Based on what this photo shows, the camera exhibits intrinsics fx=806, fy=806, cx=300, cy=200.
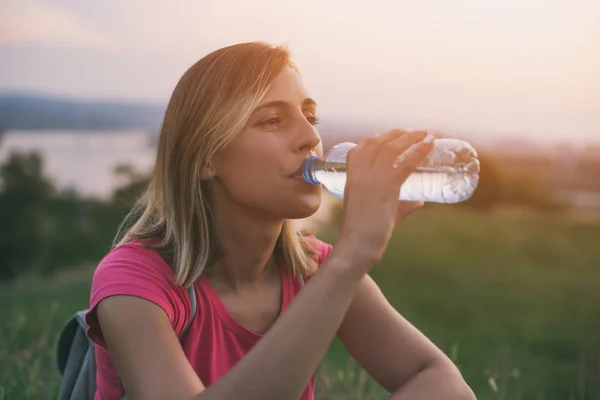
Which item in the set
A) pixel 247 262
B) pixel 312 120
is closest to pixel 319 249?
pixel 247 262

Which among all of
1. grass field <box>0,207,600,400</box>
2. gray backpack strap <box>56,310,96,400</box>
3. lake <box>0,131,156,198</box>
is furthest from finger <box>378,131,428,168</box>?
lake <box>0,131,156,198</box>

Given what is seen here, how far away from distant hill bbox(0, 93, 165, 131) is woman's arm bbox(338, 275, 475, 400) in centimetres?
227

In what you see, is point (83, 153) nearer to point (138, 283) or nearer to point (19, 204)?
point (19, 204)

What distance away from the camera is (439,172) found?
5.06 ft

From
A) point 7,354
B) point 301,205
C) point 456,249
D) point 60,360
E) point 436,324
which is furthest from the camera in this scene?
point 456,249

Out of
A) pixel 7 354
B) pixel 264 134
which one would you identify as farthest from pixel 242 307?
pixel 7 354

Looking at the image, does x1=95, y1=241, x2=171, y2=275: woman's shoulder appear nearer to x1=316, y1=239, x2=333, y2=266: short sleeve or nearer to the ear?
the ear

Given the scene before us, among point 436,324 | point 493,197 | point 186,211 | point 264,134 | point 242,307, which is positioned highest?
point 264,134

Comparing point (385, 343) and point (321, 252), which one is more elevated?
point (321, 252)

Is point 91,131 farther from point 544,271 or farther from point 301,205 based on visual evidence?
point 301,205

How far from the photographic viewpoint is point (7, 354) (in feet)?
8.30

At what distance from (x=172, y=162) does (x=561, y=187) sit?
266 cm

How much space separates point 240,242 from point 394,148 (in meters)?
0.45

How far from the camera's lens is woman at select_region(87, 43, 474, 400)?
50.5 inches
